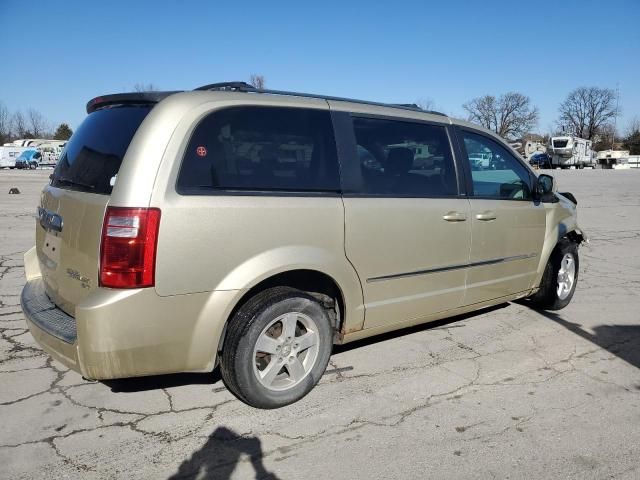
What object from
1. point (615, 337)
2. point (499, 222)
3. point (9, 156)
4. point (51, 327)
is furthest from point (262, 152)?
point (9, 156)

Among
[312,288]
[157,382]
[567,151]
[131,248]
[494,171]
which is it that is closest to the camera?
[131,248]

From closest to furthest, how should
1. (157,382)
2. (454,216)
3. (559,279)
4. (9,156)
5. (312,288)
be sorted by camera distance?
(312,288) → (157,382) → (454,216) → (559,279) → (9,156)

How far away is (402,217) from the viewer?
11.7ft

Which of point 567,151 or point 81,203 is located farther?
point 567,151

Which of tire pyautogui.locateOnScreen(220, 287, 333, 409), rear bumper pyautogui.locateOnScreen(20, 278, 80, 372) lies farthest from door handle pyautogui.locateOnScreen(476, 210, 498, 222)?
rear bumper pyautogui.locateOnScreen(20, 278, 80, 372)

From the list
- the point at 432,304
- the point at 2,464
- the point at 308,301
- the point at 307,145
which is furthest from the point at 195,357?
the point at 432,304

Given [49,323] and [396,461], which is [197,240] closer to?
[49,323]

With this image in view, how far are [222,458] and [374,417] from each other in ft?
3.11

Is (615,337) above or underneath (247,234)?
underneath

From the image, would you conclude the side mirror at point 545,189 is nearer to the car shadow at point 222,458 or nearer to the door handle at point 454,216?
the door handle at point 454,216

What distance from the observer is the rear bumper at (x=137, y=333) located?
8.43 ft

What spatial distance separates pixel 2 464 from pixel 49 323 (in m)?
0.75

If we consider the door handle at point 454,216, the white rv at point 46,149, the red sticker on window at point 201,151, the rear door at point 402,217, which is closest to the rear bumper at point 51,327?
the red sticker on window at point 201,151

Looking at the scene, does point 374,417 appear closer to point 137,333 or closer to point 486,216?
point 137,333
